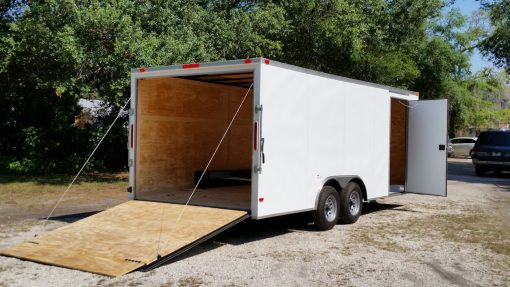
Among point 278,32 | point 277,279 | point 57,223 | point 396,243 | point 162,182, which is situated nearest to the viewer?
point 277,279

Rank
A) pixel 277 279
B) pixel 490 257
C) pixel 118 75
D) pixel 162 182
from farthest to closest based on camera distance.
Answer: pixel 118 75 < pixel 162 182 < pixel 490 257 < pixel 277 279

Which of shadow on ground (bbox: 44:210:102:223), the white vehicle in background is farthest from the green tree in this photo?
shadow on ground (bbox: 44:210:102:223)

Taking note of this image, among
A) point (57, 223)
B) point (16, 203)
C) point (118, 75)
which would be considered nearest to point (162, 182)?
point (57, 223)

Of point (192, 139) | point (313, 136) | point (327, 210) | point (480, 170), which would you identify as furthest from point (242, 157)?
point (480, 170)

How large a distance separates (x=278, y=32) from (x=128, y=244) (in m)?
13.3

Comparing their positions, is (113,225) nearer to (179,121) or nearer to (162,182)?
(162,182)

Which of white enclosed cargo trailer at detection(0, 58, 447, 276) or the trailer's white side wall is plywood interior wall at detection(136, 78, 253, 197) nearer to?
white enclosed cargo trailer at detection(0, 58, 447, 276)

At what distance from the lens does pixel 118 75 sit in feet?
45.9

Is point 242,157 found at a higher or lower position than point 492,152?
lower

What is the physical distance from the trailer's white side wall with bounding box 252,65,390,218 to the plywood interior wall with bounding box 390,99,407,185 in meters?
2.53

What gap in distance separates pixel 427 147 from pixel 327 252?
516 cm

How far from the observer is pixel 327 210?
898 centimetres

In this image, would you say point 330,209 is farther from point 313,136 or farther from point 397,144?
point 397,144

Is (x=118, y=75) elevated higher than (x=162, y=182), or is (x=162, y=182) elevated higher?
(x=118, y=75)
